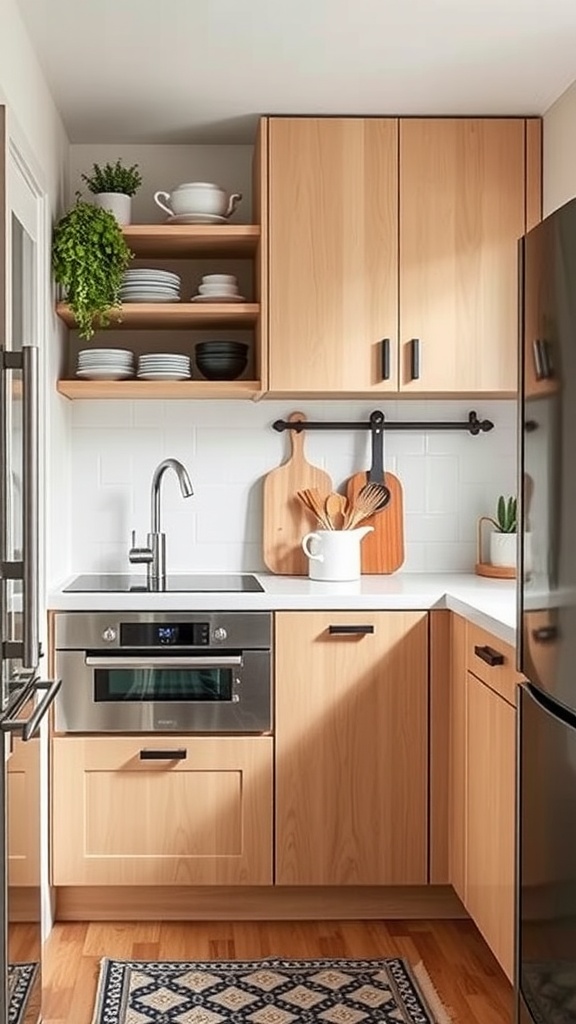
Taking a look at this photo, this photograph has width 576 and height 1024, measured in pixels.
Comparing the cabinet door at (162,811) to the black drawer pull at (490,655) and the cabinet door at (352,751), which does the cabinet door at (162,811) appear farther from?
the black drawer pull at (490,655)

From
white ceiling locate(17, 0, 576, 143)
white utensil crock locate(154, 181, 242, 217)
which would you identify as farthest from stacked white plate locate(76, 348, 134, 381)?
white ceiling locate(17, 0, 576, 143)

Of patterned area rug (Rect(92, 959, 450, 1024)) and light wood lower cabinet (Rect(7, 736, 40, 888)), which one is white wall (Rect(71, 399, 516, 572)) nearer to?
light wood lower cabinet (Rect(7, 736, 40, 888))

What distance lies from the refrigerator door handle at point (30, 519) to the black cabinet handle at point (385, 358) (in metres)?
1.54

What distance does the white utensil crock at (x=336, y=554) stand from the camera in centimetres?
367

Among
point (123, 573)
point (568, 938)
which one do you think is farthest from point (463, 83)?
point (568, 938)

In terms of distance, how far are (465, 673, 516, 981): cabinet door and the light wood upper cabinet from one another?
3.54 ft

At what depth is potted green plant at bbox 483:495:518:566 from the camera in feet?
12.5

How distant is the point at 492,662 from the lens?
271cm

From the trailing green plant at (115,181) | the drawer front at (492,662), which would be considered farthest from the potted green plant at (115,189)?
the drawer front at (492,662)

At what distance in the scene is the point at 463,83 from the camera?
11.1ft

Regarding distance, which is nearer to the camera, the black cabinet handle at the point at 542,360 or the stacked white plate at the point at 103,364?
the black cabinet handle at the point at 542,360

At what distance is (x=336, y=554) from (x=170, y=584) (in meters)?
0.52

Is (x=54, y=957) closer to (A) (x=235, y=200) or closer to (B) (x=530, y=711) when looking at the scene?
(B) (x=530, y=711)

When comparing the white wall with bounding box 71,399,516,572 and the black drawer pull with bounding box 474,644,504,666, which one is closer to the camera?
the black drawer pull with bounding box 474,644,504,666
